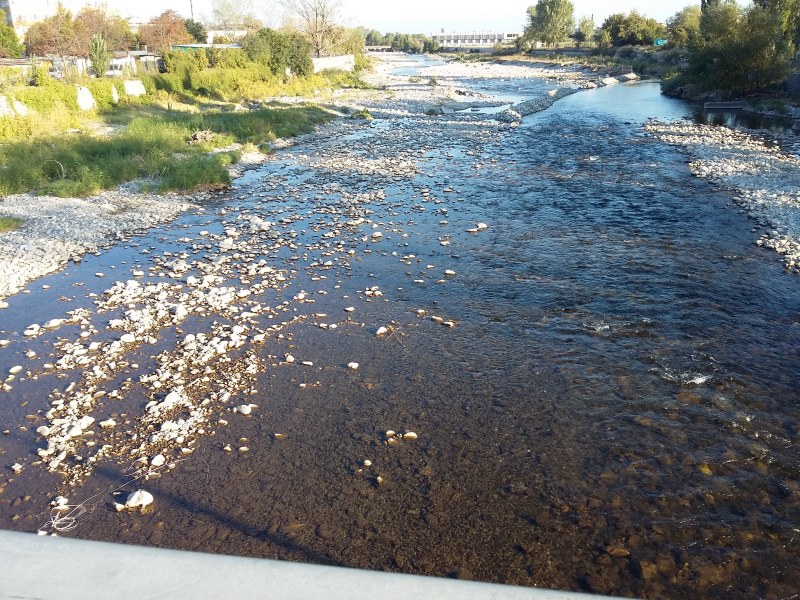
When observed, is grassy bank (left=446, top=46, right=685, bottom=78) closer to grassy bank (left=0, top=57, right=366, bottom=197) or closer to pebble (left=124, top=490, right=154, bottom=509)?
grassy bank (left=0, top=57, right=366, bottom=197)

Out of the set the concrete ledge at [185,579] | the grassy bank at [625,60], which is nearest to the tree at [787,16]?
the grassy bank at [625,60]

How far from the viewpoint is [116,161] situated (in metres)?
19.2

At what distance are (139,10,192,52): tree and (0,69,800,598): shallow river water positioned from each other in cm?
5958

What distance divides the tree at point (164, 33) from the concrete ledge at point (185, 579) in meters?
70.2

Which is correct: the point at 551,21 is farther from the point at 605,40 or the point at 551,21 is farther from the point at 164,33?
the point at 164,33

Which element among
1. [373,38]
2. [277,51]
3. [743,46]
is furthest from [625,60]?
[373,38]

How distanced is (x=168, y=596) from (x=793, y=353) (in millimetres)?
8880

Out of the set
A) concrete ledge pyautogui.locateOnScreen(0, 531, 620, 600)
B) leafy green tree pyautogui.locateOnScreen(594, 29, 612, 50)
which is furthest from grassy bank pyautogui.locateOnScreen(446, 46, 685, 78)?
concrete ledge pyautogui.locateOnScreen(0, 531, 620, 600)

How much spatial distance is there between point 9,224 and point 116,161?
5966mm

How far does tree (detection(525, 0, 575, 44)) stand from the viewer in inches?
4456

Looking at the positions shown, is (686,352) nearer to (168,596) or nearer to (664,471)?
(664,471)

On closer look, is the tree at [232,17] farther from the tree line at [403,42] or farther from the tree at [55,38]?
the tree line at [403,42]

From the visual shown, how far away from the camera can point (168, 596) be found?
5.80ft

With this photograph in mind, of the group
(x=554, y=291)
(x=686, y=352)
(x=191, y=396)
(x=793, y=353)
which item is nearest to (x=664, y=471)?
(x=686, y=352)
